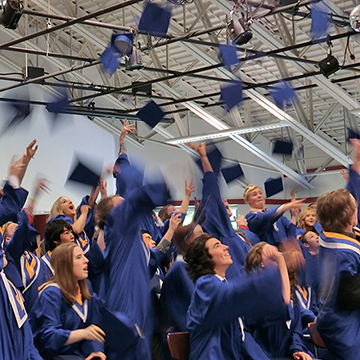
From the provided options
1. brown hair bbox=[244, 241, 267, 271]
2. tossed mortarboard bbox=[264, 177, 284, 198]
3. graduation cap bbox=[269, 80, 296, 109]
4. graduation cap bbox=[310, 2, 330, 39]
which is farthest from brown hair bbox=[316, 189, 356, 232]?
graduation cap bbox=[269, 80, 296, 109]

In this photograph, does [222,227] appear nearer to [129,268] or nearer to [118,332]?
[129,268]

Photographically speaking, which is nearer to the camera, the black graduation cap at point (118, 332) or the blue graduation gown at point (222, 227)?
the black graduation cap at point (118, 332)

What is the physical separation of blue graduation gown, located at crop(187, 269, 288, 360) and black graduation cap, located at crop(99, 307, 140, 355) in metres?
0.44

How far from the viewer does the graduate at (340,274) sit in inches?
120

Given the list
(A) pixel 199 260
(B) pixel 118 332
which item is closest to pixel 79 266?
(B) pixel 118 332

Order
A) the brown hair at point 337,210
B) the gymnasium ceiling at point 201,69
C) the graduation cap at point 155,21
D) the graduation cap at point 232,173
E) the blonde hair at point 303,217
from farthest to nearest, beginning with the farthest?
the gymnasium ceiling at point 201,69, the graduation cap at point 155,21, the blonde hair at point 303,217, the graduation cap at point 232,173, the brown hair at point 337,210

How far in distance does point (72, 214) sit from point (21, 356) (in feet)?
8.00

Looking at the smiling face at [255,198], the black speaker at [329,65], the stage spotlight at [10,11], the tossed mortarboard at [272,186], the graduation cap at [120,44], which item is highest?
the stage spotlight at [10,11]

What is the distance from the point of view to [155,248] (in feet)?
13.1

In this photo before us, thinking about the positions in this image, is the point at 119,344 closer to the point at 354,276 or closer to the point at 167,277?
the point at 167,277

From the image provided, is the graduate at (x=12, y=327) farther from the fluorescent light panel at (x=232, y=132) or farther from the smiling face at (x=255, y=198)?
the fluorescent light panel at (x=232, y=132)

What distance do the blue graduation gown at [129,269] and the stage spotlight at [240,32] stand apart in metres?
3.53

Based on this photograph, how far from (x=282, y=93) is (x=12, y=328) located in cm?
870

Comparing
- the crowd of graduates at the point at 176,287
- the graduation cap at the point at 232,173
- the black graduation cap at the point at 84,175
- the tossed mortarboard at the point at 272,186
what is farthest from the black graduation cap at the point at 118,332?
the tossed mortarboard at the point at 272,186
